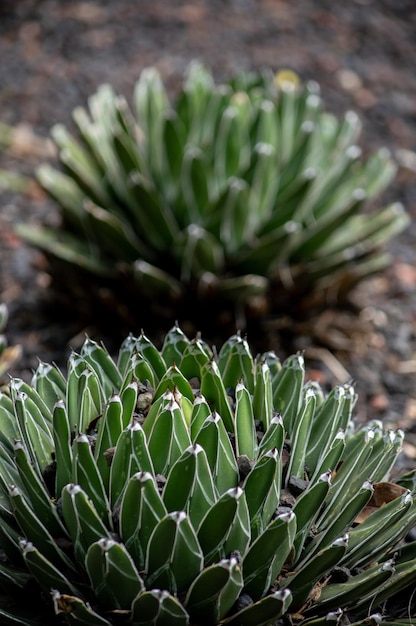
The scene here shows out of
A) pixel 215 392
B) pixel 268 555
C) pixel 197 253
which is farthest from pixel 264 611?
pixel 197 253

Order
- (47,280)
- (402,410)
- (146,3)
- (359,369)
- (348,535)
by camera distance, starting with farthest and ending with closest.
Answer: (146,3)
(47,280)
(359,369)
(402,410)
(348,535)

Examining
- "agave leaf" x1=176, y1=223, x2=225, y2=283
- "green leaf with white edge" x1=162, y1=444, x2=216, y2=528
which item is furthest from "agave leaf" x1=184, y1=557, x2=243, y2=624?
"agave leaf" x1=176, y1=223, x2=225, y2=283

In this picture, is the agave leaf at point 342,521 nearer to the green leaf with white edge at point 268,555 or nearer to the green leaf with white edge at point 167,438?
the green leaf with white edge at point 268,555

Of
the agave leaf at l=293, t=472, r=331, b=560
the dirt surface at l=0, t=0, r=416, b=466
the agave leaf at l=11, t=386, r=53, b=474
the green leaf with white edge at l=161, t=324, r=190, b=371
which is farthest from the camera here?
the dirt surface at l=0, t=0, r=416, b=466

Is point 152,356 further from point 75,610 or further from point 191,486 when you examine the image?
point 75,610

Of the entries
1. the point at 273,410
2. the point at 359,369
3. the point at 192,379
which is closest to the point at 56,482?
the point at 192,379

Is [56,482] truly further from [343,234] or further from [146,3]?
[146,3]

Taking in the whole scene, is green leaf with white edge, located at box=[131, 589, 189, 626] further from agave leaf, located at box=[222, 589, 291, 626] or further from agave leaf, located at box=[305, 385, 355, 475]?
agave leaf, located at box=[305, 385, 355, 475]
